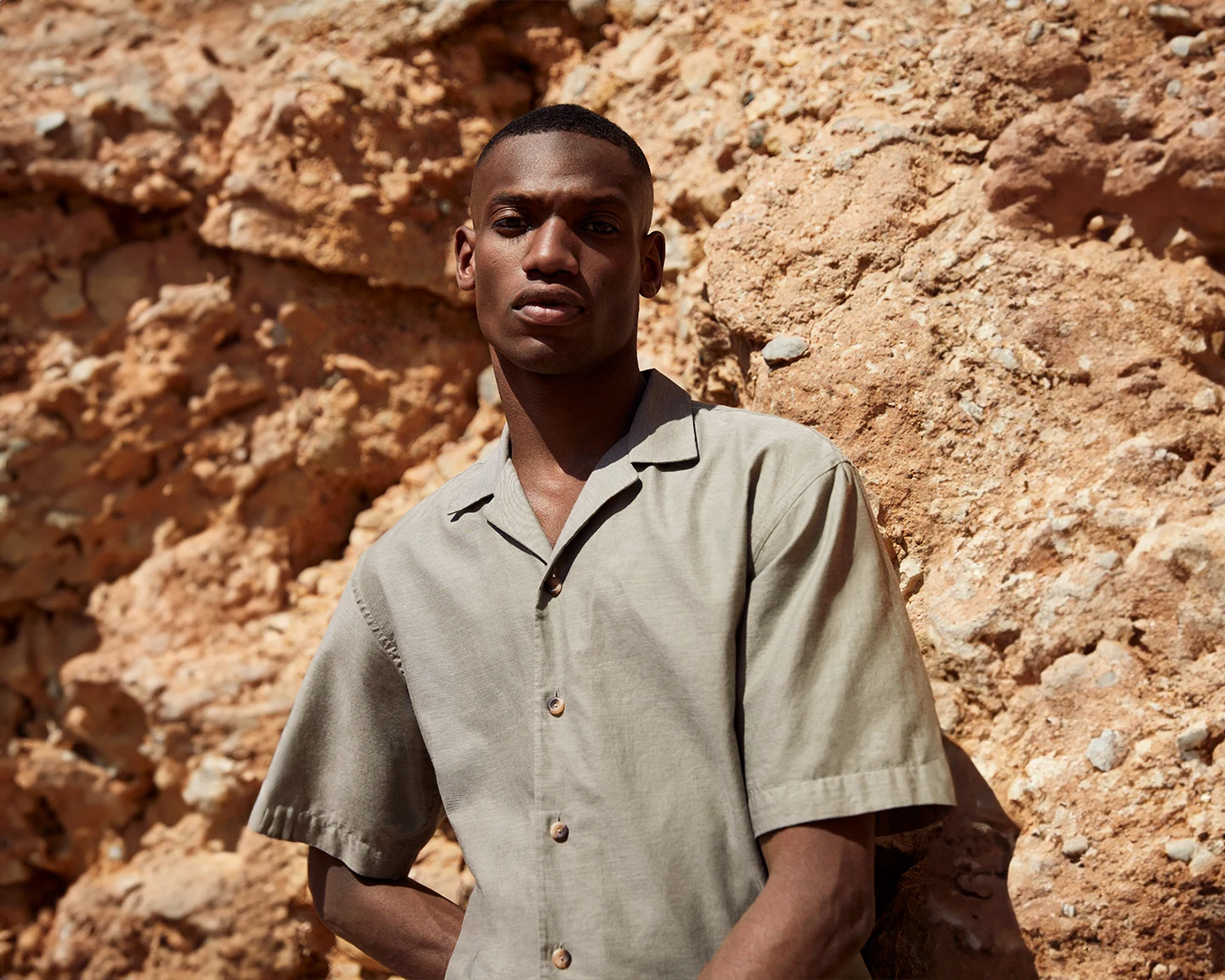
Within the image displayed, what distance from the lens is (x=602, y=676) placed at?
1.50 m

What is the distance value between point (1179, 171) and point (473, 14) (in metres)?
1.82

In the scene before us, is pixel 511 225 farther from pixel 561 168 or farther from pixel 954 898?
pixel 954 898

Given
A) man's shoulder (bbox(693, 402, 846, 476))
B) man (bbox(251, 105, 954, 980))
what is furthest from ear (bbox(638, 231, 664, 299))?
man's shoulder (bbox(693, 402, 846, 476))

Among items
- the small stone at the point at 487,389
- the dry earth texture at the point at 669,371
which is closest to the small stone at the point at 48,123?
the dry earth texture at the point at 669,371

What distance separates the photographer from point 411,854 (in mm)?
1797

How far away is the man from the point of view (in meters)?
1.38

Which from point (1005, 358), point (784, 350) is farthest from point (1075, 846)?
point (784, 350)

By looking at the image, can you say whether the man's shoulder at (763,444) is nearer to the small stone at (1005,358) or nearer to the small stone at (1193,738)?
the small stone at (1005,358)

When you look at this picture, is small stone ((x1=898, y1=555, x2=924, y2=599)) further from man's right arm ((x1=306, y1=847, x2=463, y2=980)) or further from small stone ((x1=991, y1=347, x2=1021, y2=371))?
man's right arm ((x1=306, y1=847, x2=463, y2=980))

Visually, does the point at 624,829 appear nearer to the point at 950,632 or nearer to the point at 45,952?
the point at 950,632

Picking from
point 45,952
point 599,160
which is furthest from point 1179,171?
point 45,952

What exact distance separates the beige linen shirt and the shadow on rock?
0.32 metres

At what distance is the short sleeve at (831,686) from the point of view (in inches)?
53.3

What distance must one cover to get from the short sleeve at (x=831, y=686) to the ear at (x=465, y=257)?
0.73 m
